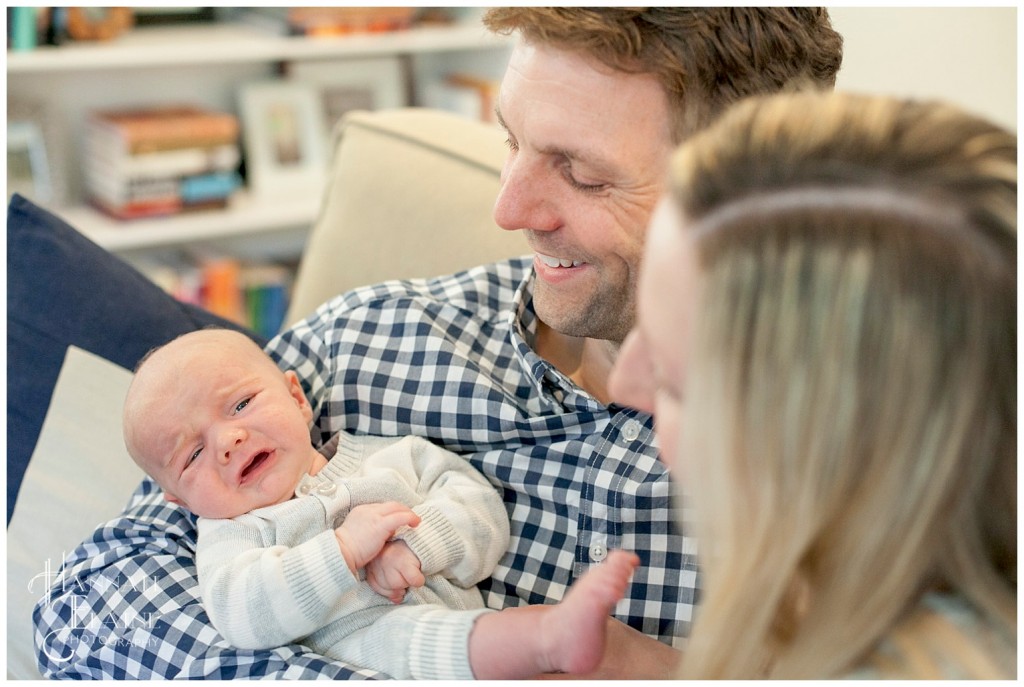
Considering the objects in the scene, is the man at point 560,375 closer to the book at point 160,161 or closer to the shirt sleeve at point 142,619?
the shirt sleeve at point 142,619

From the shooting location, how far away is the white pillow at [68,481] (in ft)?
4.54

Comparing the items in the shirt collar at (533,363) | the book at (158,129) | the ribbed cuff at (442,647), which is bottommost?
the ribbed cuff at (442,647)

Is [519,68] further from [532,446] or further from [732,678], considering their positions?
[732,678]

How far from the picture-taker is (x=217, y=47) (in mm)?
2885

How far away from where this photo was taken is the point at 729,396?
0.65 m

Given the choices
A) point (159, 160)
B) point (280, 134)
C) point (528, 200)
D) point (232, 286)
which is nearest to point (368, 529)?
point (528, 200)

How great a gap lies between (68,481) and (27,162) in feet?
5.43

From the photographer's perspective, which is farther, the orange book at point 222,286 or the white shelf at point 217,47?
the orange book at point 222,286

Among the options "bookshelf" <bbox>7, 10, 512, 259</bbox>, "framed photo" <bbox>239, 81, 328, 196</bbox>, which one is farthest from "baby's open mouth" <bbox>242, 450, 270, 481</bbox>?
"framed photo" <bbox>239, 81, 328, 196</bbox>

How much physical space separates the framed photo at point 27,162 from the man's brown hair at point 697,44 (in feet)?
6.67

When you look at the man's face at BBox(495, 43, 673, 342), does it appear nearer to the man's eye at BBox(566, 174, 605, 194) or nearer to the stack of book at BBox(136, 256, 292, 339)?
the man's eye at BBox(566, 174, 605, 194)

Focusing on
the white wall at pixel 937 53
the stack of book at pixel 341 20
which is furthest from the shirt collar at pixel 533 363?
the stack of book at pixel 341 20

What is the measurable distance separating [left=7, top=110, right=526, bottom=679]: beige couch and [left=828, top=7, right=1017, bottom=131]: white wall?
79cm

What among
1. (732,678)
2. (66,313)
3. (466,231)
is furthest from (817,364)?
(66,313)
